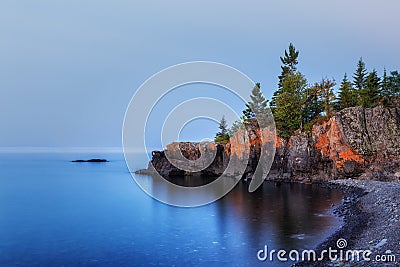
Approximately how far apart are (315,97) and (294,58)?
19276 millimetres

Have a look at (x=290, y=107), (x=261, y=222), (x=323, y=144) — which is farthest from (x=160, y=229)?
(x=290, y=107)

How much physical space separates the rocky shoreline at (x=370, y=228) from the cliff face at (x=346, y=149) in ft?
61.9

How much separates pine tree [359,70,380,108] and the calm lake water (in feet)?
87.0

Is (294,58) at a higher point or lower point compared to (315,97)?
higher

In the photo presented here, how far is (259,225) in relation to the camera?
1275 inches

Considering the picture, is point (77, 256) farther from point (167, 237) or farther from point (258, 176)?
point (258, 176)

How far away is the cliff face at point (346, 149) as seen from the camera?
59859mm

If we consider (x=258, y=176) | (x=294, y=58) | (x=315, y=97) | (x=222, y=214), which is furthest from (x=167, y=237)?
(x=294, y=58)
